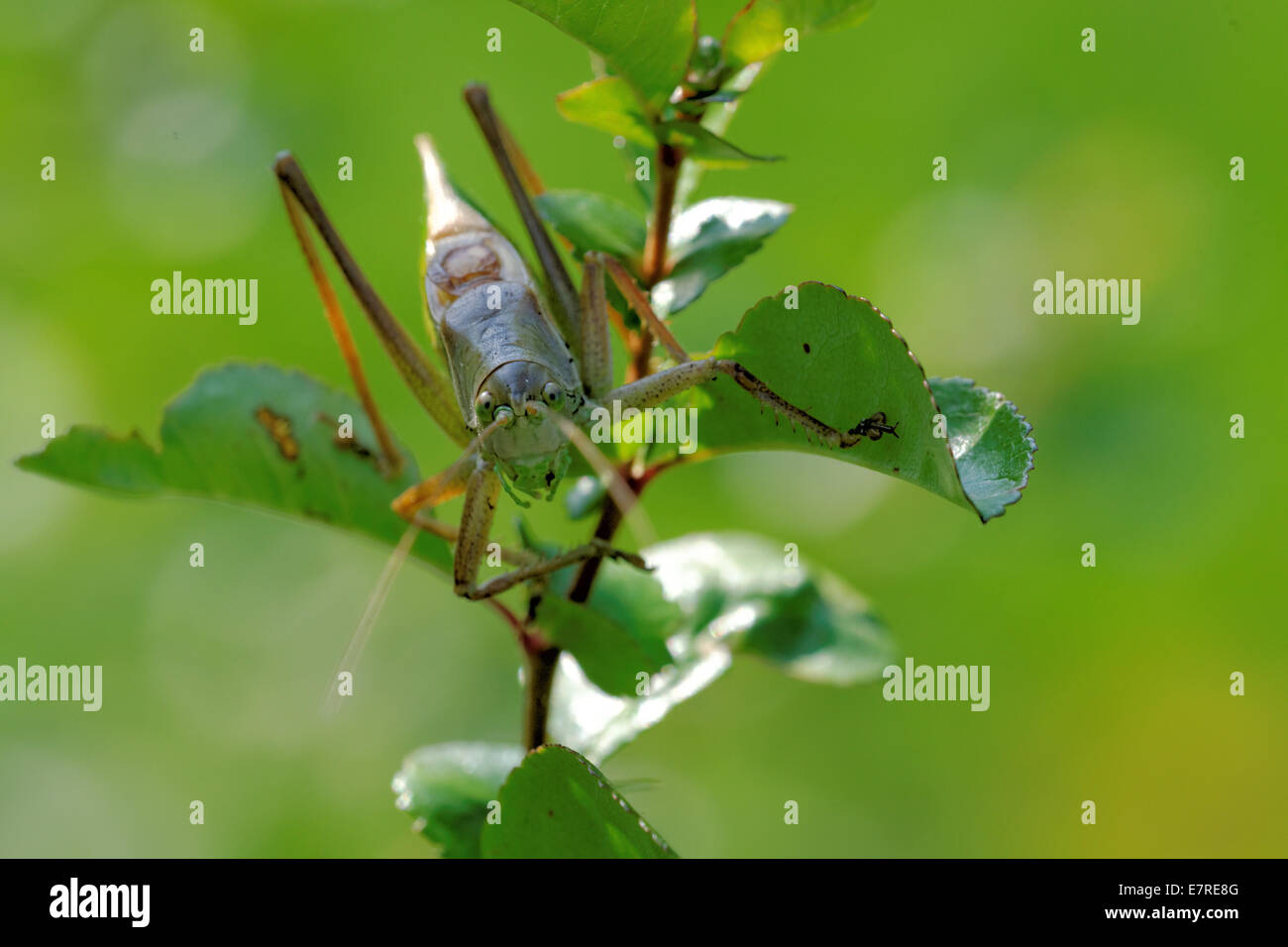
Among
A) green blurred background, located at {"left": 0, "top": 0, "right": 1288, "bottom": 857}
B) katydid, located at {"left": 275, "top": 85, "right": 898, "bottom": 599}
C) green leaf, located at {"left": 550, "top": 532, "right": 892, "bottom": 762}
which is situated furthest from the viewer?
green blurred background, located at {"left": 0, "top": 0, "right": 1288, "bottom": 857}

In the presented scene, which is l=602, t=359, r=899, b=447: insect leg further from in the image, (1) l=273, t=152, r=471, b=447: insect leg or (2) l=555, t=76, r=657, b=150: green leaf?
(1) l=273, t=152, r=471, b=447: insect leg

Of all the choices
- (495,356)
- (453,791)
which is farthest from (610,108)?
(453,791)

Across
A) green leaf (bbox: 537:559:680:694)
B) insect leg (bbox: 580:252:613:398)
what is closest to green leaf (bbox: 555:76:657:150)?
insect leg (bbox: 580:252:613:398)

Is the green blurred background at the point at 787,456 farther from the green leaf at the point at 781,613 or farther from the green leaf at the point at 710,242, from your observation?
the green leaf at the point at 710,242

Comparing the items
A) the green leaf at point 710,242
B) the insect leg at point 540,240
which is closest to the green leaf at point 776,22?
the green leaf at point 710,242
